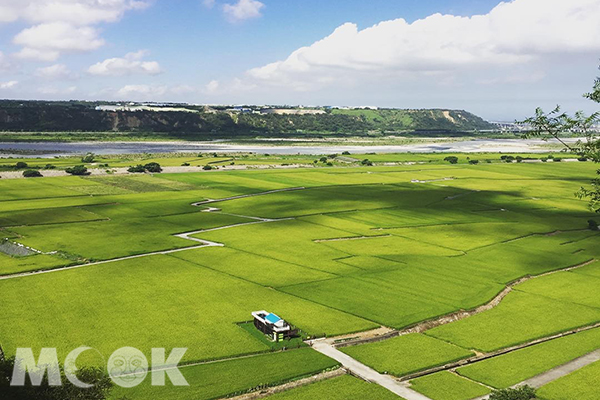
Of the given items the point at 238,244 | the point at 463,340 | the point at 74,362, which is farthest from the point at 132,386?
the point at 238,244

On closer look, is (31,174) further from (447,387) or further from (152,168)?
(447,387)

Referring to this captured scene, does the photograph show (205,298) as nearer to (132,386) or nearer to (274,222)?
(132,386)

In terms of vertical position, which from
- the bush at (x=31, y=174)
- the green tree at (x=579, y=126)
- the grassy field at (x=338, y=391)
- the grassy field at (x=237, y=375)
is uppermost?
the green tree at (x=579, y=126)

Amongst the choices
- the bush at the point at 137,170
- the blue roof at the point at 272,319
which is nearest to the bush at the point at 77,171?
the bush at the point at 137,170

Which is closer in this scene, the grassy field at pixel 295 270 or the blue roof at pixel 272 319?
the blue roof at pixel 272 319

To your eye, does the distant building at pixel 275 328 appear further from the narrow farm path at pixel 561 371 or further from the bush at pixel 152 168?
the bush at pixel 152 168

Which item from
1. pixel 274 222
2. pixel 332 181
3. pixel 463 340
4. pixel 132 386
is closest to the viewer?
pixel 132 386
